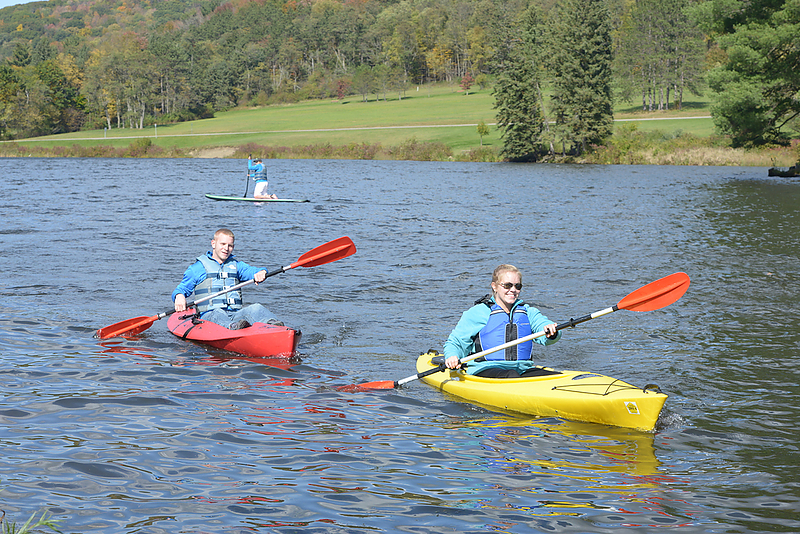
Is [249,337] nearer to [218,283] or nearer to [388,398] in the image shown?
[218,283]

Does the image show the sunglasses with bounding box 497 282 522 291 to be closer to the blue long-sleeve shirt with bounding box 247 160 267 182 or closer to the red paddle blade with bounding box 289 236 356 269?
the red paddle blade with bounding box 289 236 356 269

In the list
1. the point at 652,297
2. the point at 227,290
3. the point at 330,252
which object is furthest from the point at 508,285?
the point at 227,290

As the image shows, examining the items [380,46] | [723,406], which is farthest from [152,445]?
[380,46]

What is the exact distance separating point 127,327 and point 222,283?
1.33 metres

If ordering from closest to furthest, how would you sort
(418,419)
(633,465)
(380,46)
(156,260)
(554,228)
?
1. (633,465)
2. (418,419)
3. (156,260)
4. (554,228)
5. (380,46)

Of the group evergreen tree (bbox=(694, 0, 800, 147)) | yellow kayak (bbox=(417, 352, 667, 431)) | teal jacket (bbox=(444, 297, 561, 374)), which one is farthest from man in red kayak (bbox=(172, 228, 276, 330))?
evergreen tree (bbox=(694, 0, 800, 147))

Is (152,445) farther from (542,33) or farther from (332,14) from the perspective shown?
(332,14)

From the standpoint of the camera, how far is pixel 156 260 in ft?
53.7

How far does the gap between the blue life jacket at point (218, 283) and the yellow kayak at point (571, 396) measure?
362 cm

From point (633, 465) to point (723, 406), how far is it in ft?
6.47

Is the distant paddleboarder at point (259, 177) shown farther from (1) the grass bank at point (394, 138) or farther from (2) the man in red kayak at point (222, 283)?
(1) the grass bank at point (394, 138)

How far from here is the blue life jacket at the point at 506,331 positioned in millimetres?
7555

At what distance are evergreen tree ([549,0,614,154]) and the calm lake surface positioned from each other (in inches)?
1388

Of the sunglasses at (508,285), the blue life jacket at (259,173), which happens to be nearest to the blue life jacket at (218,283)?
the sunglasses at (508,285)
